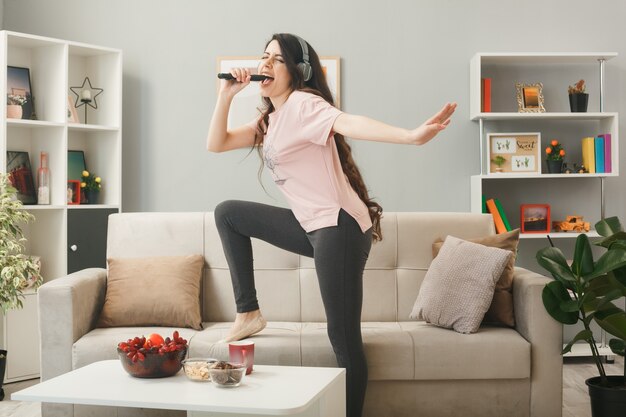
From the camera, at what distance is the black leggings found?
2654mm

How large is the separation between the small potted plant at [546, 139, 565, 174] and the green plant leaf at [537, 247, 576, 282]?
59.3 inches

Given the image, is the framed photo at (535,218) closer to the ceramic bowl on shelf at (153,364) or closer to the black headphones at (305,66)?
the black headphones at (305,66)

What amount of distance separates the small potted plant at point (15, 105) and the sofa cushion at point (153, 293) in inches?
50.9

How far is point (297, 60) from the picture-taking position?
2.78 meters

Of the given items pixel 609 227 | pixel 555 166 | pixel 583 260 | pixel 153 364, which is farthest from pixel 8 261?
pixel 555 166

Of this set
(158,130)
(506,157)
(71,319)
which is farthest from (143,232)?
(506,157)

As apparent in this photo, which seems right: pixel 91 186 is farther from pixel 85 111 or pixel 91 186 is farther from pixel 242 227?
pixel 242 227

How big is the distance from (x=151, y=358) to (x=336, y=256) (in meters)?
0.70

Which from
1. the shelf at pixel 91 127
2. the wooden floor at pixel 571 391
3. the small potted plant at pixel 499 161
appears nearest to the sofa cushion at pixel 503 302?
the wooden floor at pixel 571 391

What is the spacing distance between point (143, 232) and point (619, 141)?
2905 millimetres

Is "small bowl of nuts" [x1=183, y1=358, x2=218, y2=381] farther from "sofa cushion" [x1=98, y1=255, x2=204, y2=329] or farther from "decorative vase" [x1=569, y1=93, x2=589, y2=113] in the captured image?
"decorative vase" [x1=569, y1=93, x2=589, y2=113]

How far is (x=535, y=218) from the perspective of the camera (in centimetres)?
457

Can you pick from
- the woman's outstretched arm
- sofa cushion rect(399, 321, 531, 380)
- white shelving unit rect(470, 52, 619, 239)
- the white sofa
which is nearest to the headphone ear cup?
the woman's outstretched arm

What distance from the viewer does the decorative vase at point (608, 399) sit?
2934 millimetres
